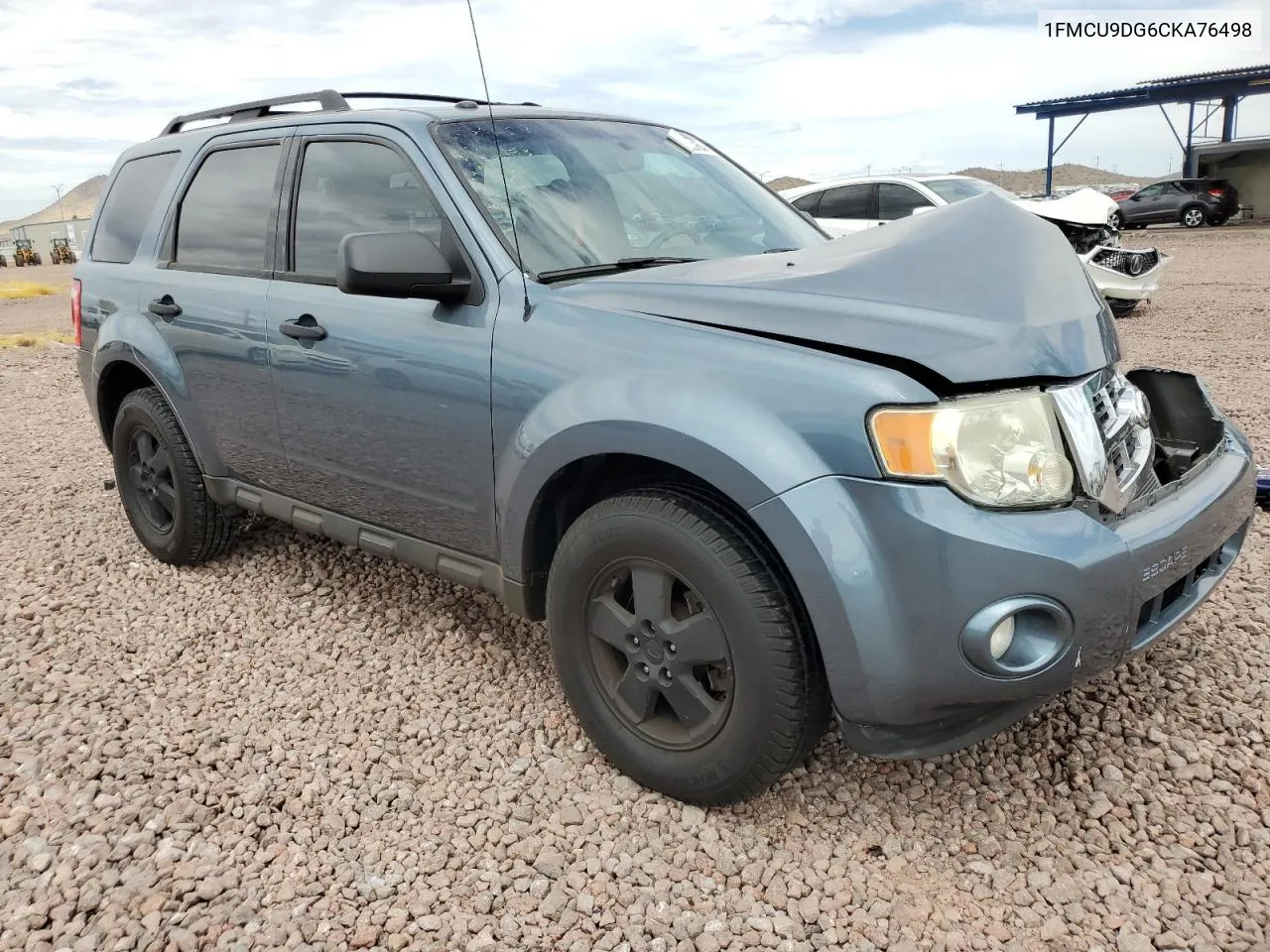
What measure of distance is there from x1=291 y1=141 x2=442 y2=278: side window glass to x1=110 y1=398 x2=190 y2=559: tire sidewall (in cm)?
120

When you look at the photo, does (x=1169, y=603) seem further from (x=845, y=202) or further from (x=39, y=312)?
(x=39, y=312)

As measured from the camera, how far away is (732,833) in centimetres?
252

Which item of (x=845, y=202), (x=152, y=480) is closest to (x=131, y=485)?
(x=152, y=480)

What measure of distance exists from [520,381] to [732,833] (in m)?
1.31

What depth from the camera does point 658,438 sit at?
2340 millimetres

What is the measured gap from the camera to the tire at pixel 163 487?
4.11 meters

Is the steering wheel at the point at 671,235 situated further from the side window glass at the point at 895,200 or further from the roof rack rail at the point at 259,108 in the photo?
the side window glass at the point at 895,200

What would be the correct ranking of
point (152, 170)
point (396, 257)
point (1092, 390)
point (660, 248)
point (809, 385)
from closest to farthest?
point (809, 385)
point (1092, 390)
point (396, 257)
point (660, 248)
point (152, 170)

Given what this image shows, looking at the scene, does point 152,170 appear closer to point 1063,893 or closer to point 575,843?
point 575,843

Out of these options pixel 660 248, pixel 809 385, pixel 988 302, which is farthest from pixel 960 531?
pixel 660 248

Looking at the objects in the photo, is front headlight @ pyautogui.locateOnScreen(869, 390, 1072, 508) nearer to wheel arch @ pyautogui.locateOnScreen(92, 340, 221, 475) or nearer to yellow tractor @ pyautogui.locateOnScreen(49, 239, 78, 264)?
wheel arch @ pyautogui.locateOnScreen(92, 340, 221, 475)

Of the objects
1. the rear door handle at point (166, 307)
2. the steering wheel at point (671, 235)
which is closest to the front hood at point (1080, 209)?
the steering wheel at point (671, 235)

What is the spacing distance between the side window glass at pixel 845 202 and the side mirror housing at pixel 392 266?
9663mm

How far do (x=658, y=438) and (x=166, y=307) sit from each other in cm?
256
